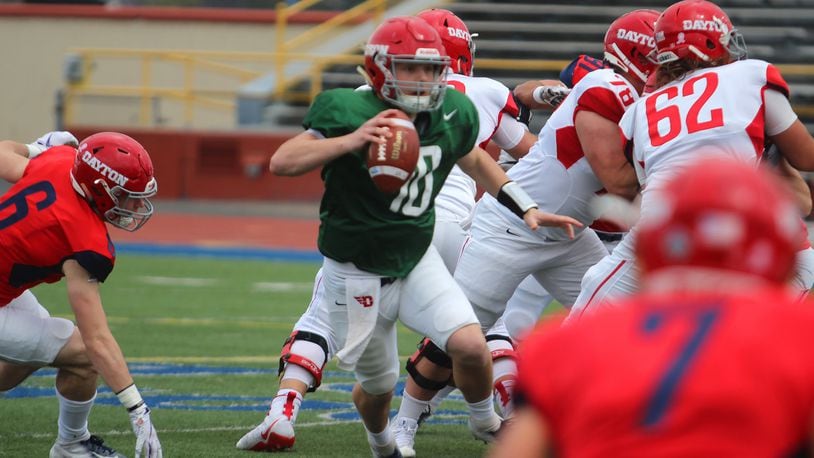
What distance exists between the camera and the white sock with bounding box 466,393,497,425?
5.25 metres

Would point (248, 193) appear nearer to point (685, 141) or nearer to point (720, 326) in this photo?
point (685, 141)

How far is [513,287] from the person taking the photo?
224 inches

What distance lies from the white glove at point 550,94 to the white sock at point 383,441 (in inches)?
76.2

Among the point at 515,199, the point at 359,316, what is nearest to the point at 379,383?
the point at 359,316

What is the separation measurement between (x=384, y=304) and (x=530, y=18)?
56.2ft

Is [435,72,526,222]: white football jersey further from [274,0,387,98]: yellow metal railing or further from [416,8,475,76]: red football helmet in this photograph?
[274,0,387,98]: yellow metal railing

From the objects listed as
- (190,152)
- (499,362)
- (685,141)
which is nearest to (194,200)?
(190,152)

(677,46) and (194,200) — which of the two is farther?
(194,200)

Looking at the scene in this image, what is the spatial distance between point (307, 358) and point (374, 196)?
4.03ft

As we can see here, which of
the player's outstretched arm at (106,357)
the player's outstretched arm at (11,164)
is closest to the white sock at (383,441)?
the player's outstretched arm at (106,357)

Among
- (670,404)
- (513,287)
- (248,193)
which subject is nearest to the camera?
(670,404)

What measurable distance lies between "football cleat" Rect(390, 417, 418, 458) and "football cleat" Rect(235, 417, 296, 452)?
1.59ft

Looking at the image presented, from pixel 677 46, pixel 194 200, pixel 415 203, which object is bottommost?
pixel 194 200

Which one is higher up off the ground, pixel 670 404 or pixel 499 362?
pixel 670 404
